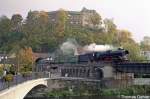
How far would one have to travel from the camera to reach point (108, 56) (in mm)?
95562

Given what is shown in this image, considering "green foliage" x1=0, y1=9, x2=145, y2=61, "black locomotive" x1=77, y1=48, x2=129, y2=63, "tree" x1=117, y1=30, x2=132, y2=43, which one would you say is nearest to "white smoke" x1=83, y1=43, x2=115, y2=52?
"green foliage" x1=0, y1=9, x2=145, y2=61

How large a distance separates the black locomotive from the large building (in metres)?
57.5

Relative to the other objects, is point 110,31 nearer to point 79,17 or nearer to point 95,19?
point 95,19

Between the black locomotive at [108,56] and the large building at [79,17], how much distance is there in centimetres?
5749

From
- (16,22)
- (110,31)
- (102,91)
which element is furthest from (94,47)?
(16,22)

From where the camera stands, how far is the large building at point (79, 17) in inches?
6368

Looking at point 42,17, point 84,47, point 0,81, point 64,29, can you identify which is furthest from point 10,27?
point 0,81

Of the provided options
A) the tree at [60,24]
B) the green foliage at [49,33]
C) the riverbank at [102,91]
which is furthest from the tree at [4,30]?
the riverbank at [102,91]

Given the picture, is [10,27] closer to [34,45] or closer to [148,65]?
[34,45]

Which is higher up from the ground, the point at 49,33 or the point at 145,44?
the point at 49,33

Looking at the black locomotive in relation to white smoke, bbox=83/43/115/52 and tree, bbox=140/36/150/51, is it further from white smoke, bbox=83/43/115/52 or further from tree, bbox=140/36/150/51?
tree, bbox=140/36/150/51

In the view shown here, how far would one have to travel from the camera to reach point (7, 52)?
469 ft

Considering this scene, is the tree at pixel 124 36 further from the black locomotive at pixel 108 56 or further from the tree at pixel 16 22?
the black locomotive at pixel 108 56

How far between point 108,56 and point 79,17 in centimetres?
7940
